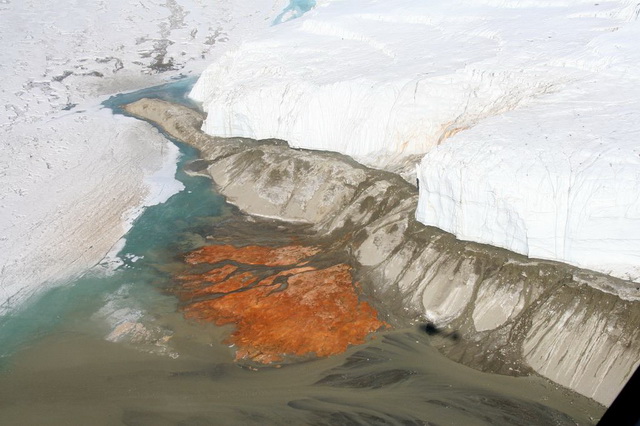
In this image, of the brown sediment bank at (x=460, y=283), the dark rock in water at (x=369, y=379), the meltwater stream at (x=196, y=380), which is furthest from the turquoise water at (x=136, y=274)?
the dark rock in water at (x=369, y=379)

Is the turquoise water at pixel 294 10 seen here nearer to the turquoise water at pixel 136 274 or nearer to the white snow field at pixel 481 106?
the white snow field at pixel 481 106

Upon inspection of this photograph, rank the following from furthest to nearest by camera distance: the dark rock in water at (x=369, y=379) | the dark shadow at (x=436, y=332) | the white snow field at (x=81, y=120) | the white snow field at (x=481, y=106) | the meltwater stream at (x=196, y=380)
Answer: the white snow field at (x=81, y=120) → the dark shadow at (x=436, y=332) → the white snow field at (x=481, y=106) → the dark rock in water at (x=369, y=379) → the meltwater stream at (x=196, y=380)

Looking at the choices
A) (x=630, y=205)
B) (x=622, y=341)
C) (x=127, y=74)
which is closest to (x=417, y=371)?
(x=622, y=341)

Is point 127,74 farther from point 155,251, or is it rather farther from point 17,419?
point 17,419

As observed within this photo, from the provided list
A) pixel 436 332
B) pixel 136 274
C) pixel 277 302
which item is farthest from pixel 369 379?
pixel 136 274

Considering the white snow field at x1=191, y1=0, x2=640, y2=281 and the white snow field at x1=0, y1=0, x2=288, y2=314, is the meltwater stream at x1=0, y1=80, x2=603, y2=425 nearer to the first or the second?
the white snow field at x1=0, y1=0, x2=288, y2=314

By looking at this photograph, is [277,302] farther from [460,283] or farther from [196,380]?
[460,283]
